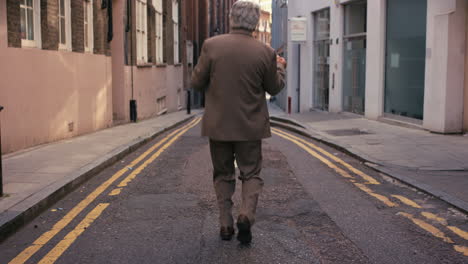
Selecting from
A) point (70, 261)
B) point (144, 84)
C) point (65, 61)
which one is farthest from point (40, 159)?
point (144, 84)

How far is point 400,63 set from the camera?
1560 centimetres

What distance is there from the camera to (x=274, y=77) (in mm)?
4984

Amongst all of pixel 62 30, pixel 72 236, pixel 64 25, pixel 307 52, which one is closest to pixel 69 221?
pixel 72 236

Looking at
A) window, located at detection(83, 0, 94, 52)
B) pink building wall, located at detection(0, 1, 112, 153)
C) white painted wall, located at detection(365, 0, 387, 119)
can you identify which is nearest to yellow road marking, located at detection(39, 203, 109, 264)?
pink building wall, located at detection(0, 1, 112, 153)

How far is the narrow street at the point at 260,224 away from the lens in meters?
4.73

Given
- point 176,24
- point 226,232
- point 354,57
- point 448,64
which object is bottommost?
point 226,232

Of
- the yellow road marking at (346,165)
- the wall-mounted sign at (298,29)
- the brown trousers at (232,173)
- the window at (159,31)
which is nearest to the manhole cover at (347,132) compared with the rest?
the yellow road marking at (346,165)

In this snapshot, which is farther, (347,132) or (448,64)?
(347,132)

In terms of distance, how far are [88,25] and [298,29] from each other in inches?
398

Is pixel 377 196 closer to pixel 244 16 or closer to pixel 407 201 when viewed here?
pixel 407 201

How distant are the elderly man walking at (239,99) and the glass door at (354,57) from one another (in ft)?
45.4

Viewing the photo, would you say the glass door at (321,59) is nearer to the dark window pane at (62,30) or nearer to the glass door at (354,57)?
the glass door at (354,57)

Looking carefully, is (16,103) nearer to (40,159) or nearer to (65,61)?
(40,159)

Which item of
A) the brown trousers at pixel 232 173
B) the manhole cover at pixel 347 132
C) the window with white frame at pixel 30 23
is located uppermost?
the window with white frame at pixel 30 23
